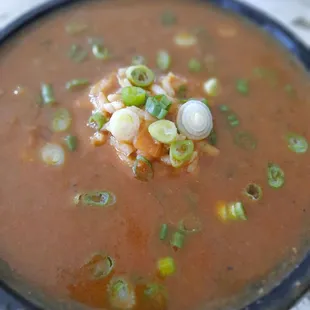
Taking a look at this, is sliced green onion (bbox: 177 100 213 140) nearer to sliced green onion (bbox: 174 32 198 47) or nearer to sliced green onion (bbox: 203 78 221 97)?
sliced green onion (bbox: 203 78 221 97)

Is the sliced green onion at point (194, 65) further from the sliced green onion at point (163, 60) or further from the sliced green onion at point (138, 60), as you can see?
the sliced green onion at point (138, 60)

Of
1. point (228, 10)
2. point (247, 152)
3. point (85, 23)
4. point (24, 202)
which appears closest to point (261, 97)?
point (247, 152)

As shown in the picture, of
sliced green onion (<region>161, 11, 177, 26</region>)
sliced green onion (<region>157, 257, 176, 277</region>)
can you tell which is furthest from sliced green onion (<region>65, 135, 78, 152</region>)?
sliced green onion (<region>161, 11, 177, 26</region>)

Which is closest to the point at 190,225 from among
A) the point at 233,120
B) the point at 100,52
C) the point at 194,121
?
the point at 194,121

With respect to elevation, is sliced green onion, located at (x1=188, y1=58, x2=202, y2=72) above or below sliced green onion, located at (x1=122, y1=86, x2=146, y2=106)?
above

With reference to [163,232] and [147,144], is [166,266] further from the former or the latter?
[147,144]

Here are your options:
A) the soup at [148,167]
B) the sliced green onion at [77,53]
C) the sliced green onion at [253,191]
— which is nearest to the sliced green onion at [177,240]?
the soup at [148,167]
